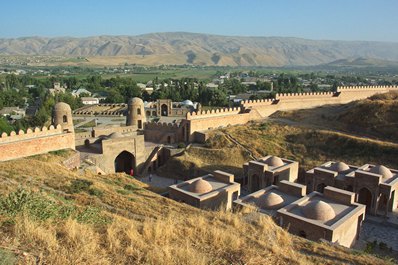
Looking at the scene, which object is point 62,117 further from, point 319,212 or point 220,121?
A: point 319,212

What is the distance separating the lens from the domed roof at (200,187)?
52.2 feet

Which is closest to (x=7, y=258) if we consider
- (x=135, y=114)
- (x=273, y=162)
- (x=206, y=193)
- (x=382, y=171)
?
(x=206, y=193)

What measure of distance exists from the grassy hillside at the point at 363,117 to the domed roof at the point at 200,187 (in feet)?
51.8

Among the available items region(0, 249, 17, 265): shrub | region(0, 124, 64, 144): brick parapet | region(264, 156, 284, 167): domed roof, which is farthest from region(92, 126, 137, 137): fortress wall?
region(0, 249, 17, 265): shrub

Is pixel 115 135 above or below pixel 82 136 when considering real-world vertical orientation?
above

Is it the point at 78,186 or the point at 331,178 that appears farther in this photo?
the point at 331,178

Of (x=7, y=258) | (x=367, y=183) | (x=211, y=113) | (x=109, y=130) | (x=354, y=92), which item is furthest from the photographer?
(x=354, y=92)

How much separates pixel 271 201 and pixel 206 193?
298 centimetres

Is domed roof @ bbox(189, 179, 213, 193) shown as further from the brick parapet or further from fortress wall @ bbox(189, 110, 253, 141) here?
fortress wall @ bbox(189, 110, 253, 141)

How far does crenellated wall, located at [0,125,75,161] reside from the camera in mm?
18281

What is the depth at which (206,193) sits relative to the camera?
15.8 m

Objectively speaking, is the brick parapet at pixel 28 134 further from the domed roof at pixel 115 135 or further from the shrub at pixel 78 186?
the shrub at pixel 78 186

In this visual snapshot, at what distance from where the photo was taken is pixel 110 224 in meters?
7.02

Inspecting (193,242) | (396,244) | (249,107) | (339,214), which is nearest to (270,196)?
(339,214)
